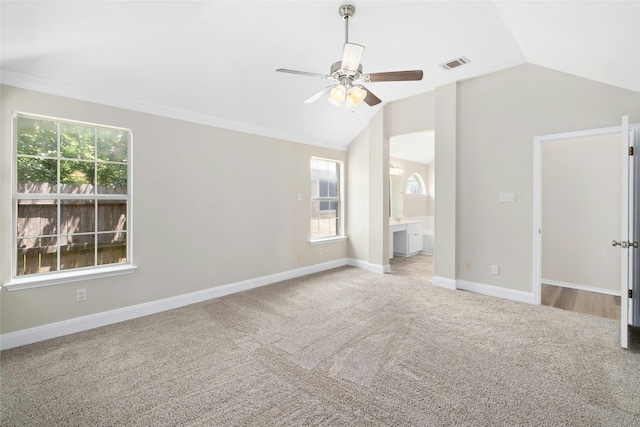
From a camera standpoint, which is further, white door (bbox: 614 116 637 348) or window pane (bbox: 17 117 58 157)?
window pane (bbox: 17 117 58 157)

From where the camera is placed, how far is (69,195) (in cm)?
289

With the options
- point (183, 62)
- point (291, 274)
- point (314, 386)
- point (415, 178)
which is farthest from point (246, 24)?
point (415, 178)

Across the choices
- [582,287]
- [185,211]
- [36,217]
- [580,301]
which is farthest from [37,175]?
[582,287]

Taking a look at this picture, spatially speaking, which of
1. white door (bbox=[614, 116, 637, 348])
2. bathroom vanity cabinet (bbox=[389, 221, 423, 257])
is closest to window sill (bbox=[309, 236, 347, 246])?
bathroom vanity cabinet (bbox=[389, 221, 423, 257])

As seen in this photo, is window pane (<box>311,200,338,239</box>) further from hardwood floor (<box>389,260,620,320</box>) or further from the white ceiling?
the white ceiling

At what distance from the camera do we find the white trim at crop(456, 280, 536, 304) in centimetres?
369

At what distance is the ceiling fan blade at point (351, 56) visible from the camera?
2067mm

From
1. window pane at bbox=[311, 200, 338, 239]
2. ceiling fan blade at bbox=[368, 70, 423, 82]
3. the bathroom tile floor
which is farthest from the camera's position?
window pane at bbox=[311, 200, 338, 239]

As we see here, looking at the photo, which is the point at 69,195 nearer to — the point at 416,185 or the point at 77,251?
the point at 77,251

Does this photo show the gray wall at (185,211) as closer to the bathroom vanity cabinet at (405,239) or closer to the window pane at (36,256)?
the window pane at (36,256)

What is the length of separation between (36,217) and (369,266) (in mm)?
4623

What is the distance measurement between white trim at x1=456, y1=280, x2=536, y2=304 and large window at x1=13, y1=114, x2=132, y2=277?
178 inches

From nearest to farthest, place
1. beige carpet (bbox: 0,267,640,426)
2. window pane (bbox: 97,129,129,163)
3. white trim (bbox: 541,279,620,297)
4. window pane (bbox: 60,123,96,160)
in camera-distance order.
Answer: beige carpet (bbox: 0,267,640,426)
window pane (bbox: 60,123,96,160)
window pane (bbox: 97,129,129,163)
white trim (bbox: 541,279,620,297)

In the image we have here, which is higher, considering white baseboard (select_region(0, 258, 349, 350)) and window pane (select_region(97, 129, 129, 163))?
window pane (select_region(97, 129, 129, 163))
